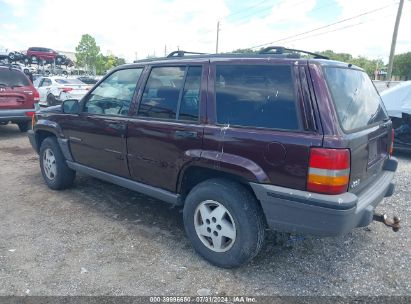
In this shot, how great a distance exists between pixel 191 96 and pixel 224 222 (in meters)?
1.20

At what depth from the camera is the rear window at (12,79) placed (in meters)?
8.59

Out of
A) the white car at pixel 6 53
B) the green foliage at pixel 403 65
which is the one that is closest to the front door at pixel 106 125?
the white car at pixel 6 53

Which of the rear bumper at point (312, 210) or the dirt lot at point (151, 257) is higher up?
the rear bumper at point (312, 210)

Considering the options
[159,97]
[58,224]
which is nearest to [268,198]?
[159,97]

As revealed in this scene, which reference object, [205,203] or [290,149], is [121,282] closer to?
[205,203]

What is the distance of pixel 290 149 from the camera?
253cm

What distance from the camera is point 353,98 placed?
114 inches

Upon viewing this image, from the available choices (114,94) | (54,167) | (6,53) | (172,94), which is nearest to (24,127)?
(54,167)

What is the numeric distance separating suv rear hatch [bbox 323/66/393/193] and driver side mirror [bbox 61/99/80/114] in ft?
10.1

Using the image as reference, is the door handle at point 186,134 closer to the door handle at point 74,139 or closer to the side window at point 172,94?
the side window at point 172,94

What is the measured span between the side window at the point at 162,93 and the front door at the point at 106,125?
24 centimetres

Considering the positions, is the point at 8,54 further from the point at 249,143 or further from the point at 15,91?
the point at 249,143

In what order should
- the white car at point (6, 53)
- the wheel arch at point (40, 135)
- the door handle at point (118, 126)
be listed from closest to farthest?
the door handle at point (118, 126) < the wheel arch at point (40, 135) < the white car at point (6, 53)

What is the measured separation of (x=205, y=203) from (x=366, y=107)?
171cm
